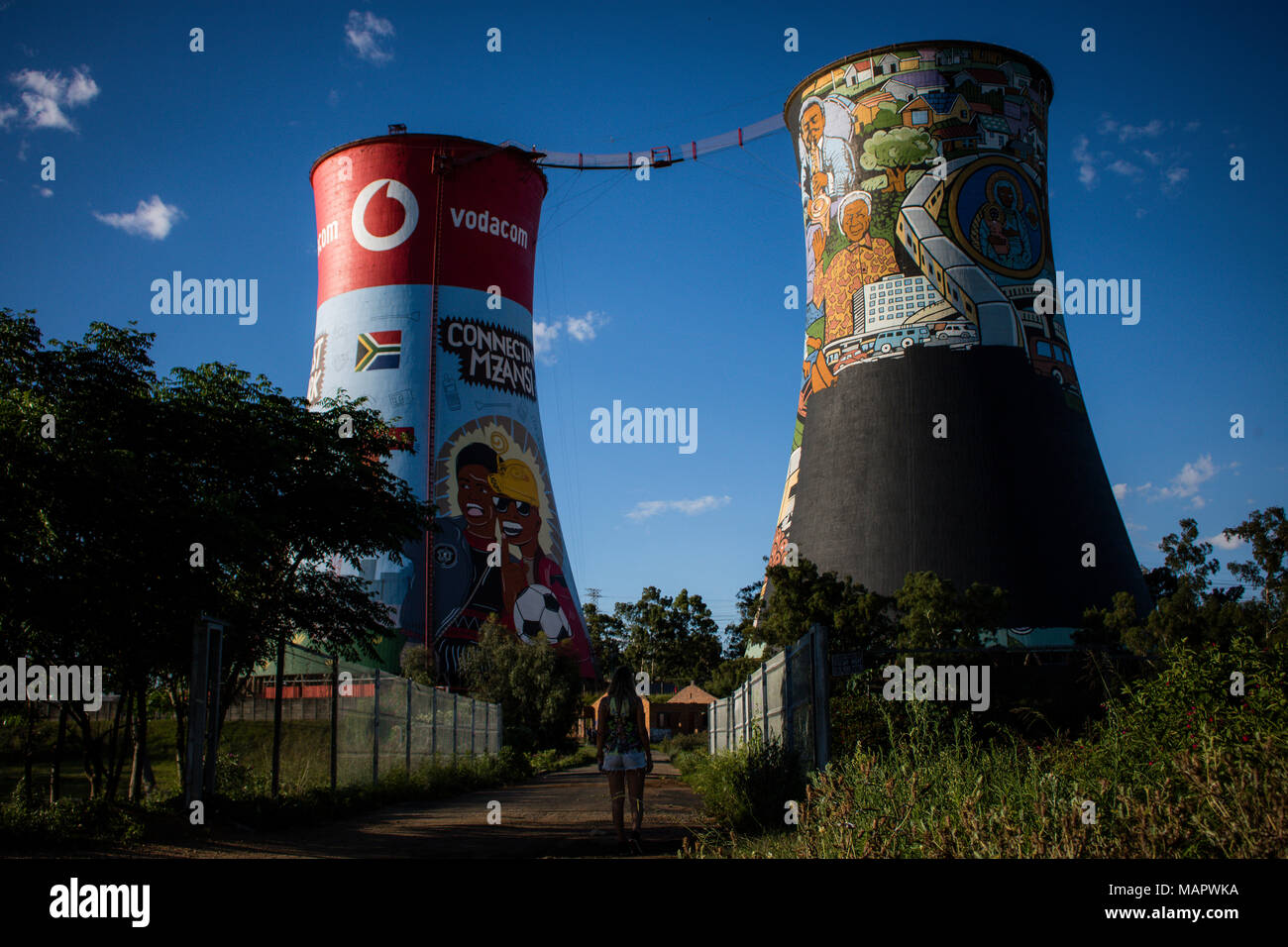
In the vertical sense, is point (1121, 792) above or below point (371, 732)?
above

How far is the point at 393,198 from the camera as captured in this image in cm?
3819

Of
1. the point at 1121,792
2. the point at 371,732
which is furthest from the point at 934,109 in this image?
the point at 1121,792

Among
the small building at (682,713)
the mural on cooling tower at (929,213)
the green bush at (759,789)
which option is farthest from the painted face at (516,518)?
the green bush at (759,789)

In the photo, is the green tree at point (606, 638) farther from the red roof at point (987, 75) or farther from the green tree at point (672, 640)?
the red roof at point (987, 75)

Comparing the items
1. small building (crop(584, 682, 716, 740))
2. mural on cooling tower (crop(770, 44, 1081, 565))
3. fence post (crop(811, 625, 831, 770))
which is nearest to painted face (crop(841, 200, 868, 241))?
mural on cooling tower (crop(770, 44, 1081, 565))

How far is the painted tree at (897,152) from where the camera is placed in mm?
34625

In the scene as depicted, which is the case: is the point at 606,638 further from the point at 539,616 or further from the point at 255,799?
the point at 255,799

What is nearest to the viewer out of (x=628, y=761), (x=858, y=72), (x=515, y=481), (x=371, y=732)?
(x=628, y=761)

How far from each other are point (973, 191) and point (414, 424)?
21.1 meters

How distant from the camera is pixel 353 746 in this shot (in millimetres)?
12781

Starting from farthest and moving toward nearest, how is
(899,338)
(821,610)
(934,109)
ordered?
1. (934,109)
2. (899,338)
3. (821,610)

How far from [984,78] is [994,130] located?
201 centimetres

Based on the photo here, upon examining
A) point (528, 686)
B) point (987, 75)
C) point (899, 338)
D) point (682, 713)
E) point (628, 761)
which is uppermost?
point (987, 75)
